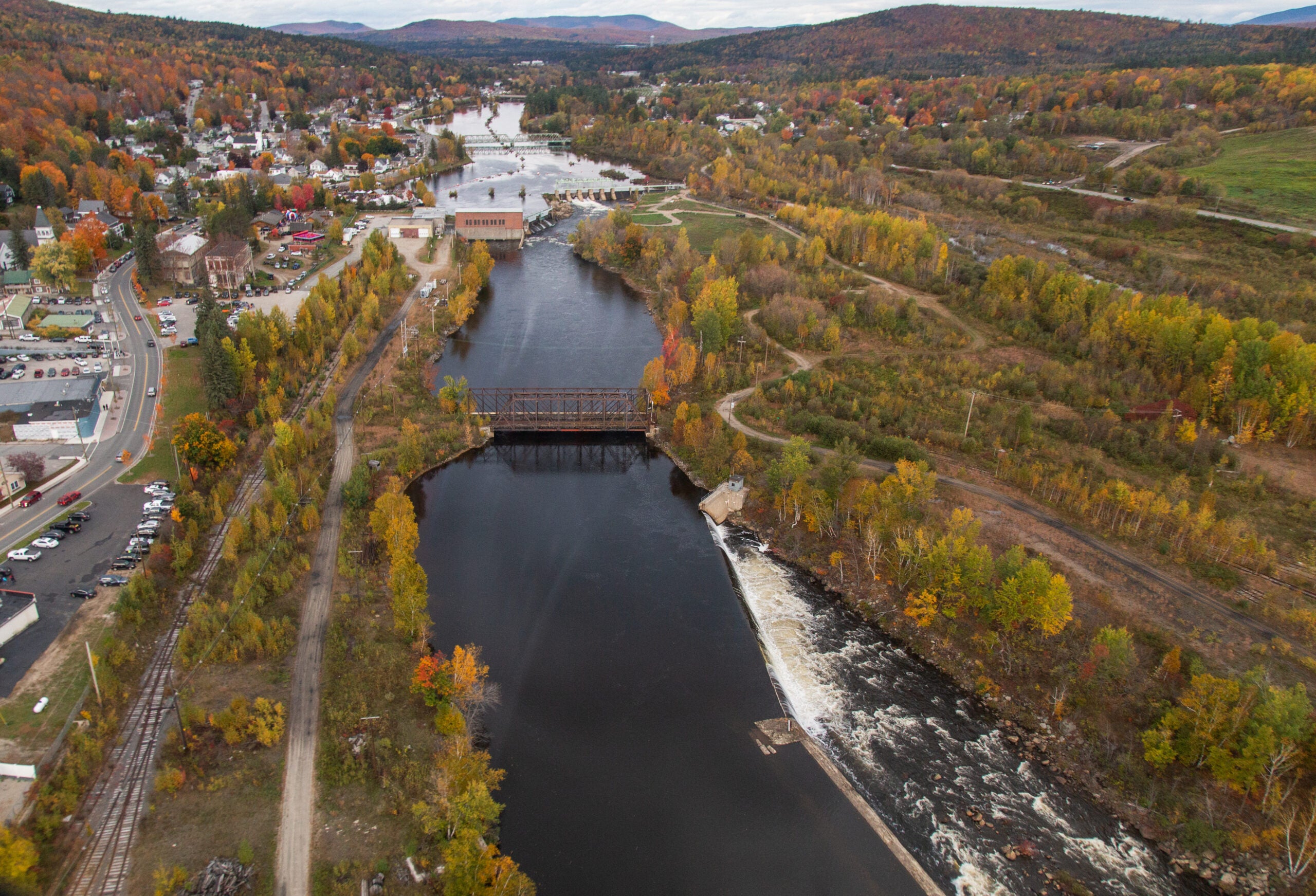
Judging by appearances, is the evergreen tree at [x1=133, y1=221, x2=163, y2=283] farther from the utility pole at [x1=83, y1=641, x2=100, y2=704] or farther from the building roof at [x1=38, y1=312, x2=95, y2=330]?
the utility pole at [x1=83, y1=641, x2=100, y2=704]

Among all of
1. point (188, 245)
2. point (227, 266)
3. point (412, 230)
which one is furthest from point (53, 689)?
point (412, 230)

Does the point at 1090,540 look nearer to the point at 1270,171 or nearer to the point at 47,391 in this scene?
the point at 47,391

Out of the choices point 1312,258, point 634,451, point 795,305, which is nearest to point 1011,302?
point 795,305

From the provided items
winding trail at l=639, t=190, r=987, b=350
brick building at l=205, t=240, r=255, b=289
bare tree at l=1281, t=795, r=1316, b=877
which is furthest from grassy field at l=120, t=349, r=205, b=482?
bare tree at l=1281, t=795, r=1316, b=877

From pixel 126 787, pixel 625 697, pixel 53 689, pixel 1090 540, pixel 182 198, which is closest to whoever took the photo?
pixel 126 787

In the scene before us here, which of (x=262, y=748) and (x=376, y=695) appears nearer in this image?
(x=262, y=748)

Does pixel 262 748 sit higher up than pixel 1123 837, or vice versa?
pixel 262 748

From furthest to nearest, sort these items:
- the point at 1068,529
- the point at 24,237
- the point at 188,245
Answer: the point at 188,245
the point at 24,237
the point at 1068,529

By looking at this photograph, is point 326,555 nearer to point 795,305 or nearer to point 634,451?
point 634,451
